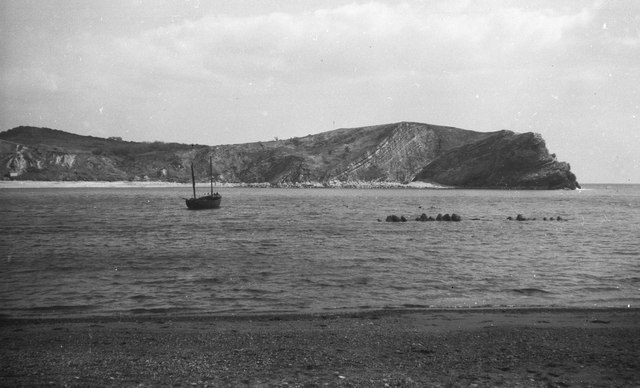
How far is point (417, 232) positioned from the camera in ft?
140

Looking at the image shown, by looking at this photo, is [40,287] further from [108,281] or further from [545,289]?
[545,289]

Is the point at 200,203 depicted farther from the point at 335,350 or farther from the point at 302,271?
the point at 335,350

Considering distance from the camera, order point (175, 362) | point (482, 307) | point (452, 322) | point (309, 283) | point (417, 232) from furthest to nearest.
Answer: point (417, 232), point (309, 283), point (482, 307), point (452, 322), point (175, 362)

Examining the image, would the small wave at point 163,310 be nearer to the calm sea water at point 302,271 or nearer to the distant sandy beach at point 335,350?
the calm sea water at point 302,271

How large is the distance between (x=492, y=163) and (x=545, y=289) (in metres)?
189

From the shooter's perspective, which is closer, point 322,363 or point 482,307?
point 322,363

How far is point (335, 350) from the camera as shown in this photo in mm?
10430

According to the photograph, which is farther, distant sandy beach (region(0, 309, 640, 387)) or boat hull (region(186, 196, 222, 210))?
boat hull (region(186, 196, 222, 210))

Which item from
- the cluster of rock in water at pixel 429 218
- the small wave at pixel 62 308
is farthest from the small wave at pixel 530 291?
the cluster of rock in water at pixel 429 218

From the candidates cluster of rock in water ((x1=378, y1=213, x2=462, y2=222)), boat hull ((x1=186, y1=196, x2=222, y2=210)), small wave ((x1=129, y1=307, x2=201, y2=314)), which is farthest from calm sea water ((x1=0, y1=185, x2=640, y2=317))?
boat hull ((x1=186, y1=196, x2=222, y2=210))

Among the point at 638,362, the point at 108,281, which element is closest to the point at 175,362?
the point at 638,362

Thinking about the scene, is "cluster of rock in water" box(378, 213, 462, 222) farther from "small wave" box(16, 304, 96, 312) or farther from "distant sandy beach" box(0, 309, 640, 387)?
"small wave" box(16, 304, 96, 312)

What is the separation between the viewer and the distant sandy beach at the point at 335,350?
8672 millimetres

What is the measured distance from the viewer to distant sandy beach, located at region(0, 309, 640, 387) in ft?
28.5
